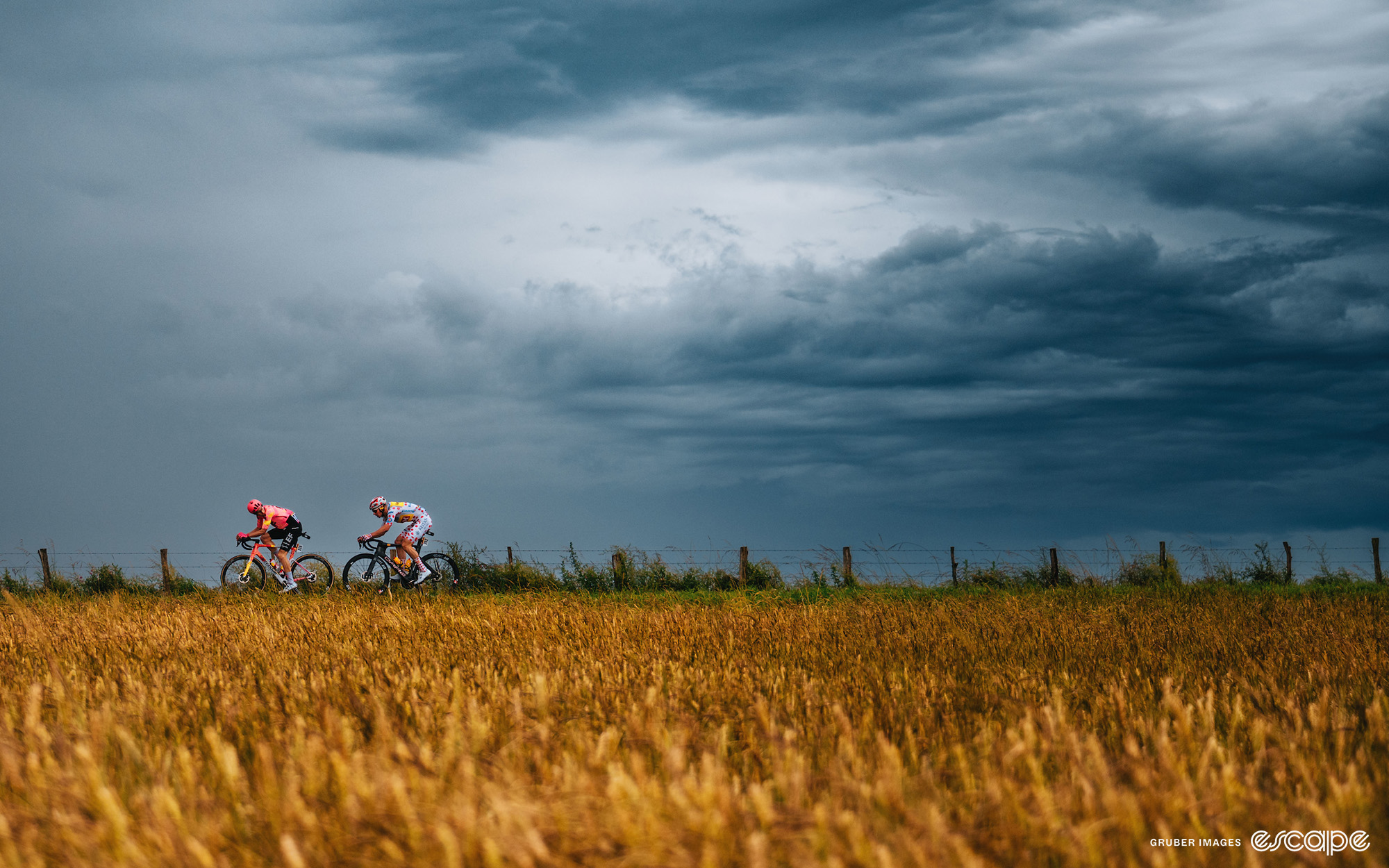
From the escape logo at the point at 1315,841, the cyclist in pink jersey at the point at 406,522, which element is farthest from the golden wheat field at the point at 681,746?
the cyclist in pink jersey at the point at 406,522

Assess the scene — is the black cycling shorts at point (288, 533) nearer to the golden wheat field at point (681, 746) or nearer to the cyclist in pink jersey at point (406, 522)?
the cyclist in pink jersey at point (406, 522)

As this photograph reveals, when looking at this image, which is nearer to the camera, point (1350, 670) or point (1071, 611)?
point (1350, 670)

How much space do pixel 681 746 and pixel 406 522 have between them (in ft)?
58.7

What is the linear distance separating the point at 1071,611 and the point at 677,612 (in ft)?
16.7

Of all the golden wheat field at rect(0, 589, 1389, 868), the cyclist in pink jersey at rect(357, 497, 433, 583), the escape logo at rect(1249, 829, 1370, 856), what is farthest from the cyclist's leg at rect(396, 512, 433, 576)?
the escape logo at rect(1249, 829, 1370, 856)

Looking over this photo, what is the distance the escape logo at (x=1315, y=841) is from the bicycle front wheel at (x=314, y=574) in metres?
19.9

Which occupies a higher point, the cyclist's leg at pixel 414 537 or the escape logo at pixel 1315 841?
the cyclist's leg at pixel 414 537

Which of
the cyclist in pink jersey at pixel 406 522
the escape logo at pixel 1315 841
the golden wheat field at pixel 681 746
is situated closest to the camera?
the golden wheat field at pixel 681 746

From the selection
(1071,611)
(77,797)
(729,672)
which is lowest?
(1071,611)

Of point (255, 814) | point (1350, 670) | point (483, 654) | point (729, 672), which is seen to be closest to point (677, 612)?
point (483, 654)

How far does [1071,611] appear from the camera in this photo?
11453 mm

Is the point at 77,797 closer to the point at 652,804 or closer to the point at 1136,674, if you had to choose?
the point at 652,804

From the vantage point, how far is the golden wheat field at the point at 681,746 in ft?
7.37

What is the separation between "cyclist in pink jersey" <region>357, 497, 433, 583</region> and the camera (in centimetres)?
1934
